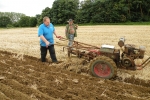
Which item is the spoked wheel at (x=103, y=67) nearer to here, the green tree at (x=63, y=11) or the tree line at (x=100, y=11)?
the tree line at (x=100, y=11)

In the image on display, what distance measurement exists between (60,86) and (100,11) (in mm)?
36009

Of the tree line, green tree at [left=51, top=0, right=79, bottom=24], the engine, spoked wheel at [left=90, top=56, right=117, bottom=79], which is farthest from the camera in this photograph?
green tree at [left=51, top=0, right=79, bottom=24]

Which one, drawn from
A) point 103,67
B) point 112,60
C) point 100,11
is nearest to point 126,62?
point 112,60

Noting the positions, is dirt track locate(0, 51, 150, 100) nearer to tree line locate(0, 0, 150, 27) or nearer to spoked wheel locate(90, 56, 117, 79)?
spoked wheel locate(90, 56, 117, 79)

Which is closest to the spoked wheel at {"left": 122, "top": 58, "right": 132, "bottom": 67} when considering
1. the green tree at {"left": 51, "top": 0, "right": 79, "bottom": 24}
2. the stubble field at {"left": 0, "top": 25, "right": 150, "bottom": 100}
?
the stubble field at {"left": 0, "top": 25, "right": 150, "bottom": 100}

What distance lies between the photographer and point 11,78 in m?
5.35

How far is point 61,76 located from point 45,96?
1.35 m

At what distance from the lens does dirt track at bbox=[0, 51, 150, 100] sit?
4.29 meters

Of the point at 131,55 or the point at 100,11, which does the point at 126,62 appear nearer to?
the point at 131,55

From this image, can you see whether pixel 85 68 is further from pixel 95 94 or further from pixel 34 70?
pixel 95 94

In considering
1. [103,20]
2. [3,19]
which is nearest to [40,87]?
[103,20]

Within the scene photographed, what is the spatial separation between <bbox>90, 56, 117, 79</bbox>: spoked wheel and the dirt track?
0.24 m

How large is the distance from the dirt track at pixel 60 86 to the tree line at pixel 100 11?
3311cm

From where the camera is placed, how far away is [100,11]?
39438 millimetres
